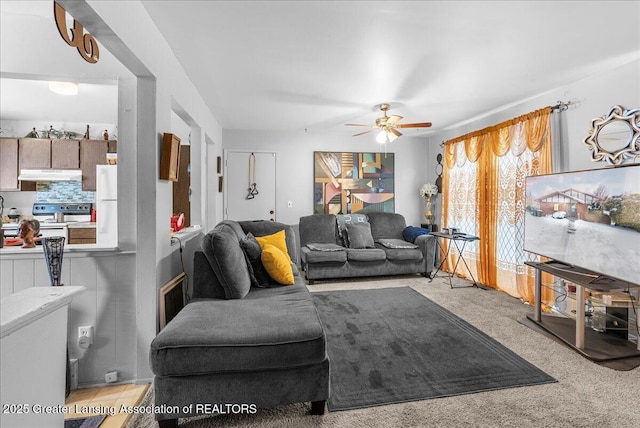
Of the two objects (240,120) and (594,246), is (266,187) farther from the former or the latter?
(594,246)

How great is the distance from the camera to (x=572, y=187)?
9.16 ft

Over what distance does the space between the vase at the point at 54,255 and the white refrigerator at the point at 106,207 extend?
1.82 m

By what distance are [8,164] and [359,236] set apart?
17.9ft

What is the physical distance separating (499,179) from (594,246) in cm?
187

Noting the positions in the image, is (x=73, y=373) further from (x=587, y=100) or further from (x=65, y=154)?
(x=587, y=100)

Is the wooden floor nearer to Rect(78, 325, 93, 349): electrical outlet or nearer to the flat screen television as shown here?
Rect(78, 325, 93, 349): electrical outlet

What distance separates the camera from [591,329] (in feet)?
9.75

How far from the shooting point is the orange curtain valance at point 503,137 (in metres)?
3.61

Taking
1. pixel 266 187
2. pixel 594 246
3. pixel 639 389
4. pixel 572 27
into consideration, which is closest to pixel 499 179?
pixel 594 246

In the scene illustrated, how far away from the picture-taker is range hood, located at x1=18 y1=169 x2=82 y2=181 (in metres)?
4.68

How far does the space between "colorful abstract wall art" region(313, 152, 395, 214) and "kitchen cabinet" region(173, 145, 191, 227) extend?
7.91 ft

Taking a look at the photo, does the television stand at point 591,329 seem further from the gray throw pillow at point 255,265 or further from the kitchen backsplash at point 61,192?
the kitchen backsplash at point 61,192

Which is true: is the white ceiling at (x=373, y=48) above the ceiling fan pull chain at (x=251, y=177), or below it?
above

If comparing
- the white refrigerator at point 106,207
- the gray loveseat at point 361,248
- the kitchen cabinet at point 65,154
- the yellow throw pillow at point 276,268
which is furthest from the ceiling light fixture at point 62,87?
the gray loveseat at point 361,248
